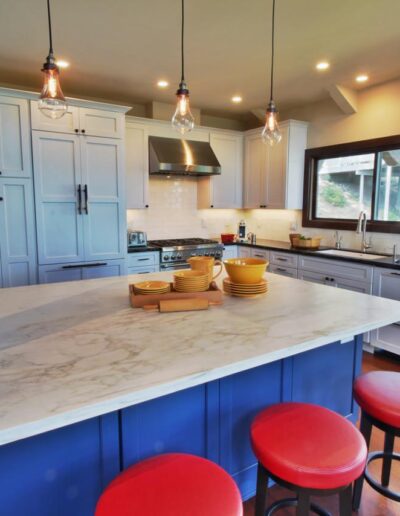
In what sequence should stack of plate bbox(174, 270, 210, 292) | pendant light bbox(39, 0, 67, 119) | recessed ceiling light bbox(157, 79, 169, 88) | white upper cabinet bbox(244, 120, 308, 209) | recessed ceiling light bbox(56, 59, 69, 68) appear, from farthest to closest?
white upper cabinet bbox(244, 120, 308, 209)
recessed ceiling light bbox(157, 79, 169, 88)
recessed ceiling light bbox(56, 59, 69, 68)
stack of plate bbox(174, 270, 210, 292)
pendant light bbox(39, 0, 67, 119)

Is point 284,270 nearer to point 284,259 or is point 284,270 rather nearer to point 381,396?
point 284,259

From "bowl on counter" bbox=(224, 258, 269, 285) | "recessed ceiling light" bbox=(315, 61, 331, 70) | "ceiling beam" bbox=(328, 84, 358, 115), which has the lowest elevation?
"bowl on counter" bbox=(224, 258, 269, 285)

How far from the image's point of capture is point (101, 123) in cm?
368

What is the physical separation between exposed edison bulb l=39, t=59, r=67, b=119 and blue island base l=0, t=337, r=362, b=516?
1.37 meters

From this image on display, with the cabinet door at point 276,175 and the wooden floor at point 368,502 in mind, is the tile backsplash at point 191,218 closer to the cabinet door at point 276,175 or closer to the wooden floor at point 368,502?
the cabinet door at point 276,175

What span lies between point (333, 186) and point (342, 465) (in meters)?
3.87

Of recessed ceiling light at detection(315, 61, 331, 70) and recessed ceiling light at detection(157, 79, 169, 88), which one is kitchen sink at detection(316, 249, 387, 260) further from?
recessed ceiling light at detection(157, 79, 169, 88)

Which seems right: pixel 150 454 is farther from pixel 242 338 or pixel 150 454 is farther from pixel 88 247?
pixel 88 247

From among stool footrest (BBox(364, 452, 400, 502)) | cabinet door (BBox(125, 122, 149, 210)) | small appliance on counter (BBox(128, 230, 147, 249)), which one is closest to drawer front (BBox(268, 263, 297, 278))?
small appliance on counter (BBox(128, 230, 147, 249))

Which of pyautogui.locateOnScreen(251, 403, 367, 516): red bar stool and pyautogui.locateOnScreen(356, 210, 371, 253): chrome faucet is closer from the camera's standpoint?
pyautogui.locateOnScreen(251, 403, 367, 516): red bar stool

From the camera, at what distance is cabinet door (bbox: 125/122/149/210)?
4.22 meters

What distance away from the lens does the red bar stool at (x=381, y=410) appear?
56.7 inches

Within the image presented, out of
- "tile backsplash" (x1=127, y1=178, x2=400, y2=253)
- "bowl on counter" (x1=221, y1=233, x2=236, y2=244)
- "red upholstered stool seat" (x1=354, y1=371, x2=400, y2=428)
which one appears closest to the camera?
"red upholstered stool seat" (x1=354, y1=371, x2=400, y2=428)

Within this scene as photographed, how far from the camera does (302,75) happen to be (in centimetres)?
354
